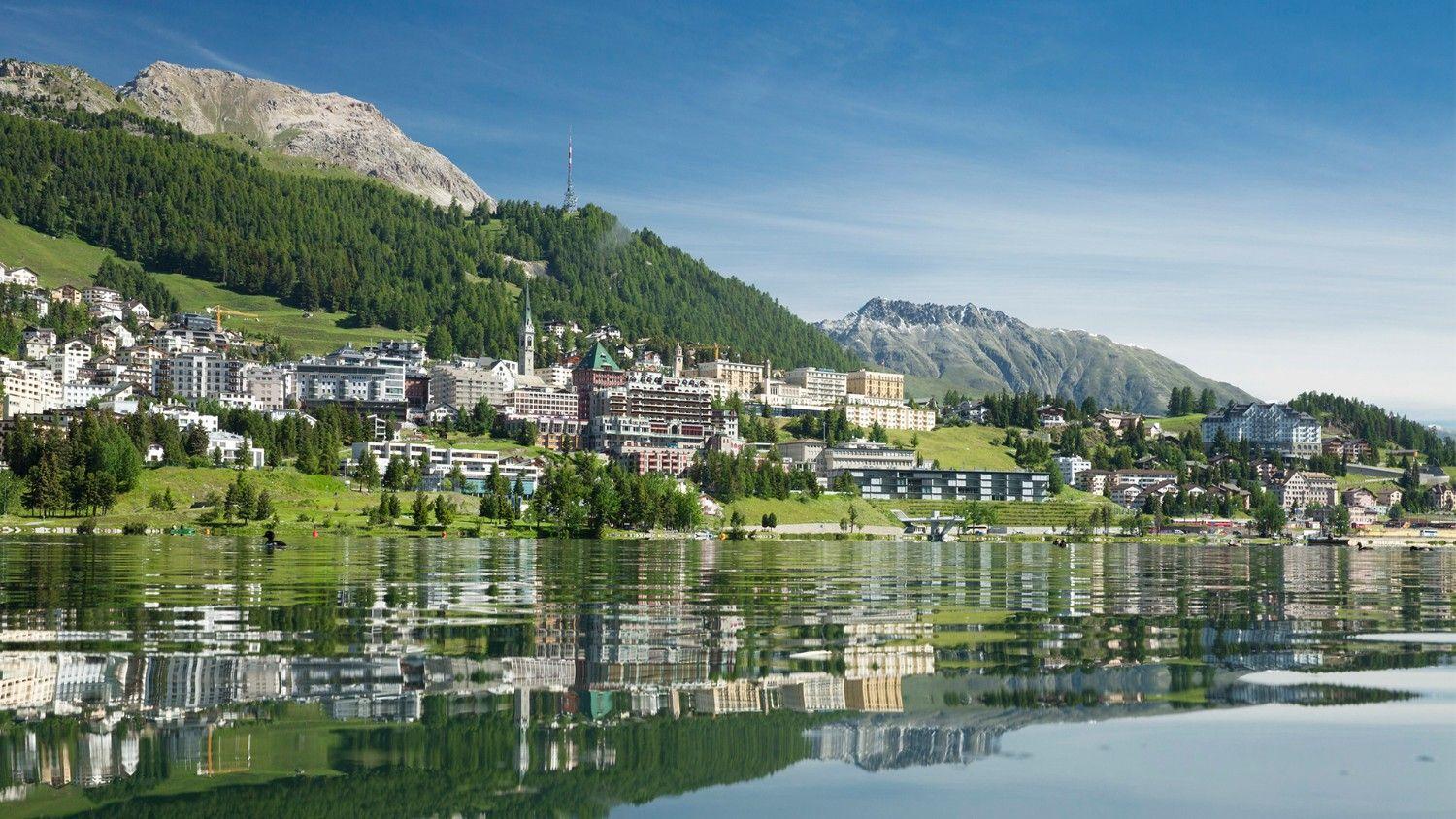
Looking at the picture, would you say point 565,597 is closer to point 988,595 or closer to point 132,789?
point 988,595

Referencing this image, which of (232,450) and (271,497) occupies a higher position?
(232,450)

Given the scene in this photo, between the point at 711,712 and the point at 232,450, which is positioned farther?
the point at 232,450

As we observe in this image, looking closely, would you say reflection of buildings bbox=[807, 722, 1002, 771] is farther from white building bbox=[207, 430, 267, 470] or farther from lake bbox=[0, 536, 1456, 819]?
white building bbox=[207, 430, 267, 470]

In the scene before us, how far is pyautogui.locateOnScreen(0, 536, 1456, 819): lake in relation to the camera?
491 inches

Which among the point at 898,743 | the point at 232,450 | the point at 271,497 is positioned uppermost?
the point at 232,450

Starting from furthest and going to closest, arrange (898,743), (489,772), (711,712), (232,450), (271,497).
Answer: (232,450) < (271,497) < (711,712) < (898,743) < (489,772)

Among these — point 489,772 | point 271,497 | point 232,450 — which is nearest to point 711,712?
point 489,772

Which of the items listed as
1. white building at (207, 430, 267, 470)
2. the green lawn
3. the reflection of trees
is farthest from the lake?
white building at (207, 430, 267, 470)

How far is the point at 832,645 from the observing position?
2388 cm

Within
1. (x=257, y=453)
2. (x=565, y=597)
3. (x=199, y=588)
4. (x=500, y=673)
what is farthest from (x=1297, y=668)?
(x=257, y=453)

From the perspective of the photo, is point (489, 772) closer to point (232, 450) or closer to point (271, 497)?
point (271, 497)

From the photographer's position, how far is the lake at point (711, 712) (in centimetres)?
1248

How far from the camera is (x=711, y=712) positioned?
53.1ft

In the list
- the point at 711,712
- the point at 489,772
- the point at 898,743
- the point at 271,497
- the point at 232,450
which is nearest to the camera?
the point at 489,772
